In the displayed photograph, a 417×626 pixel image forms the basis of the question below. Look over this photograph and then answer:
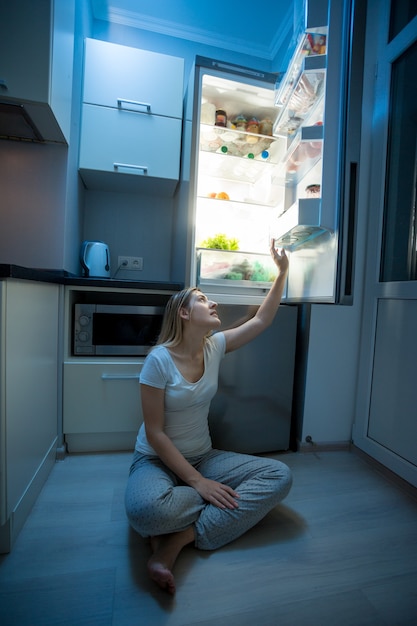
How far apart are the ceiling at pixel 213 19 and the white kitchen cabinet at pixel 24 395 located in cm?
186

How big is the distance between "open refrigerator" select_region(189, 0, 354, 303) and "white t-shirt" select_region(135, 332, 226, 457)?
0.55m

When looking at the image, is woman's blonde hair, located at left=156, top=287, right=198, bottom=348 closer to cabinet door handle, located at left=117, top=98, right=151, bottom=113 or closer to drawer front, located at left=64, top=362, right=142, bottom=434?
drawer front, located at left=64, top=362, right=142, bottom=434

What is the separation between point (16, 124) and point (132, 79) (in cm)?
68

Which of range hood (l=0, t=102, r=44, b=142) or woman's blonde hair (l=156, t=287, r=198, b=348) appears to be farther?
range hood (l=0, t=102, r=44, b=142)

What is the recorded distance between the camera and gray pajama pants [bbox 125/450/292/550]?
825 millimetres

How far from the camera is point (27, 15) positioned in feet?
3.71

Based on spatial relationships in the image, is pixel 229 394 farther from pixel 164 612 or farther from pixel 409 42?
pixel 409 42

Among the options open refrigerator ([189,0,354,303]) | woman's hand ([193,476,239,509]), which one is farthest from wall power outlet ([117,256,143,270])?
woman's hand ([193,476,239,509])

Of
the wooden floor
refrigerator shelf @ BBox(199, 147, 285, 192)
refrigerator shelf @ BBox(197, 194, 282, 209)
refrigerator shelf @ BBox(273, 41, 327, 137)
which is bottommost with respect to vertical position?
the wooden floor

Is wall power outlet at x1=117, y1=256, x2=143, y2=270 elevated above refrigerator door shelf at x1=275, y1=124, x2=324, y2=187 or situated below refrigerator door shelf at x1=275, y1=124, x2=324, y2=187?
below

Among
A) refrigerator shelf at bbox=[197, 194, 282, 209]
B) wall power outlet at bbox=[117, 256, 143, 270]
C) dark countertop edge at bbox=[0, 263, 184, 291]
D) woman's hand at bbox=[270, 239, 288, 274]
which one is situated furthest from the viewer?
wall power outlet at bbox=[117, 256, 143, 270]

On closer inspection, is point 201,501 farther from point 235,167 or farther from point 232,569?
point 235,167

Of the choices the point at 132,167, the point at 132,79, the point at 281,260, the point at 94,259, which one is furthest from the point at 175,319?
the point at 132,79

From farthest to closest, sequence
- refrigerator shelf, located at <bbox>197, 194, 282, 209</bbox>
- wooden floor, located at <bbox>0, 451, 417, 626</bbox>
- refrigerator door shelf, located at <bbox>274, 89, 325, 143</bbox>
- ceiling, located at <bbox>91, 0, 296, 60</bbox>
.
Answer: ceiling, located at <bbox>91, 0, 296, 60</bbox>, refrigerator shelf, located at <bbox>197, 194, 282, 209</bbox>, refrigerator door shelf, located at <bbox>274, 89, 325, 143</bbox>, wooden floor, located at <bbox>0, 451, 417, 626</bbox>
